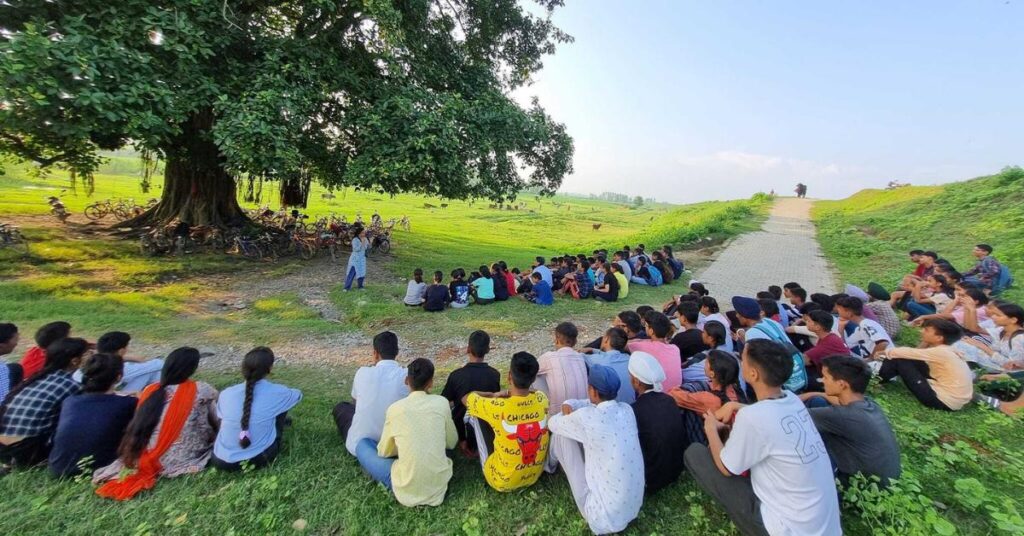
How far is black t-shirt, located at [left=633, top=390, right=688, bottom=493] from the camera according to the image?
338 cm

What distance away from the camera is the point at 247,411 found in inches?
146

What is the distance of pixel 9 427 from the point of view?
3529mm

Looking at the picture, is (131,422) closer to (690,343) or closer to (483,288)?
(690,343)

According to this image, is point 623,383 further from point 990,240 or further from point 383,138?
point 990,240

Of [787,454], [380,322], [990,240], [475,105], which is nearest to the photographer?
[787,454]

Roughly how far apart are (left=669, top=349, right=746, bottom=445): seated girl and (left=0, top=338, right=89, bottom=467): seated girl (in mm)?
5081

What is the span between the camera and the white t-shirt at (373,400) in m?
3.91

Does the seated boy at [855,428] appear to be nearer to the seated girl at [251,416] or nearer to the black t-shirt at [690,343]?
the black t-shirt at [690,343]

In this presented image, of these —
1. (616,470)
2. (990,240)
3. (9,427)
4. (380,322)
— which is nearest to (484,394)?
(616,470)

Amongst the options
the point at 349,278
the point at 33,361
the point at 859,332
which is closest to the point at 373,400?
the point at 33,361

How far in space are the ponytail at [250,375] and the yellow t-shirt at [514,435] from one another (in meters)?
1.79

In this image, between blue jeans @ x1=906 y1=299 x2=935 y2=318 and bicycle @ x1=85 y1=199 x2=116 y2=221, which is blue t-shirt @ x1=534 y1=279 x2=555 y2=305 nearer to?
blue jeans @ x1=906 y1=299 x2=935 y2=318

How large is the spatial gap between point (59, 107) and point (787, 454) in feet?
36.0

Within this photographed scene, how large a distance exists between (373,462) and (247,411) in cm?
113
